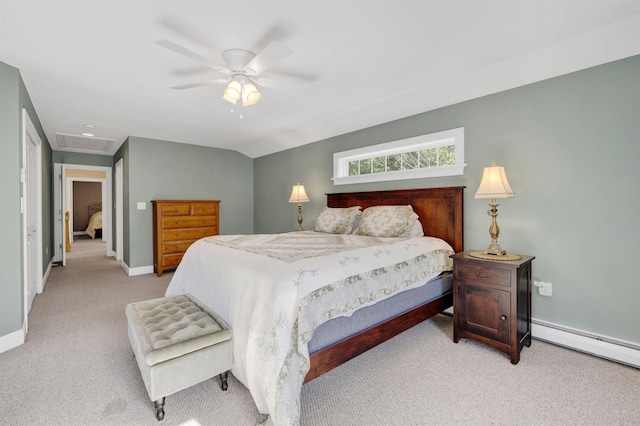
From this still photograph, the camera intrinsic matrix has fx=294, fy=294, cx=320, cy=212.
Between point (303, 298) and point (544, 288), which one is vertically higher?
point (303, 298)

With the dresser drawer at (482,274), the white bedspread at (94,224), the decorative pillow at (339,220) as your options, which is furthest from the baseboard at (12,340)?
the white bedspread at (94,224)

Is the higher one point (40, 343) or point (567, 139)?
point (567, 139)

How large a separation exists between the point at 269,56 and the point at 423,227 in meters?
2.38

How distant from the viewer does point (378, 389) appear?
189 cm

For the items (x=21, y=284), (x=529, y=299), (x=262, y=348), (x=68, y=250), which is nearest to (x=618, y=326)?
(x=529, y=299)

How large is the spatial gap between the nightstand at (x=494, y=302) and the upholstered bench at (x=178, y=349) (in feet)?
6.18

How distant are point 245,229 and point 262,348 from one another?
4983 millimetres

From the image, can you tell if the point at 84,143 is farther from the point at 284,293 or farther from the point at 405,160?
the point at 284,293

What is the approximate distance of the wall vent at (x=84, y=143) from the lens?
4977mm

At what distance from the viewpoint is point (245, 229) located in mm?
6367

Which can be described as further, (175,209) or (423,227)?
(175,209)

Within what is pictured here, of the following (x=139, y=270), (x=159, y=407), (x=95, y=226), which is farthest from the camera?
(x=95, y=226)

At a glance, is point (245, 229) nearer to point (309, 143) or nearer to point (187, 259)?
point (309, 143)

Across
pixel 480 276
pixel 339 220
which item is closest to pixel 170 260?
pixel 339 220
